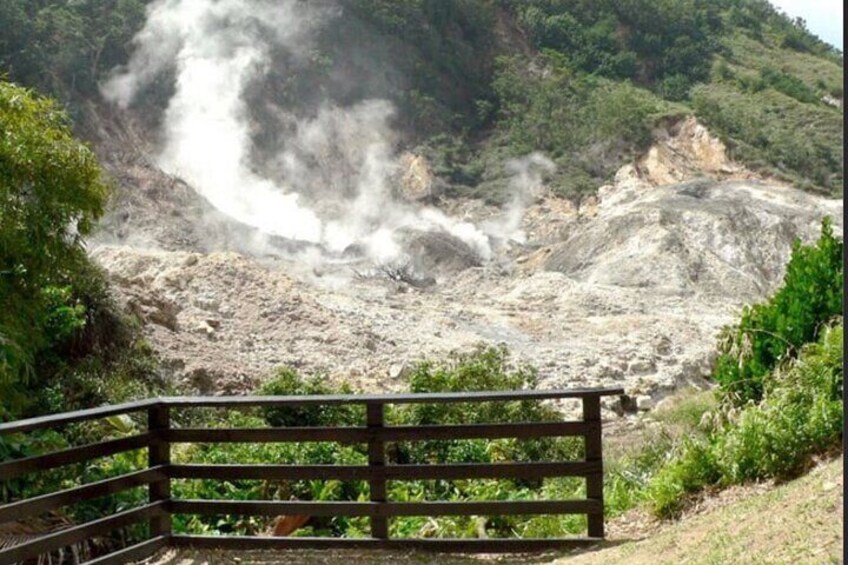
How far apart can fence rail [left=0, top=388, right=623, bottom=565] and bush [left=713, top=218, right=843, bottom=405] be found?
90.8 inches

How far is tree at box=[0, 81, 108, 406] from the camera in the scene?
11461 mm

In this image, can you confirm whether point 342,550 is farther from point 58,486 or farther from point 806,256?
point 806,256

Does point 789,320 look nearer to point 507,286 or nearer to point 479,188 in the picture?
point 507,286

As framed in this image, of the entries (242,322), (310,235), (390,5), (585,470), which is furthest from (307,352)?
(390,5)

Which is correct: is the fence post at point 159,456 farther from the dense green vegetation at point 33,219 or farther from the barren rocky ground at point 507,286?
the barren rocky ground at point 507,286

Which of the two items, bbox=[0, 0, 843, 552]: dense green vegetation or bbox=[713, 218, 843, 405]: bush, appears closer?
bbox=[0, 0, 843, 552]: dense green vegetation

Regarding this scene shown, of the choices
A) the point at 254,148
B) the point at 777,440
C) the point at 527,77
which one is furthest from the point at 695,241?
the point at 777,440

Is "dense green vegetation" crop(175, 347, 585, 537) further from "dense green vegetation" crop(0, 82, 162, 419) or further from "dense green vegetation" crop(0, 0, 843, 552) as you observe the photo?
"dense green vegetation" crop(0, 82, 162, 419)

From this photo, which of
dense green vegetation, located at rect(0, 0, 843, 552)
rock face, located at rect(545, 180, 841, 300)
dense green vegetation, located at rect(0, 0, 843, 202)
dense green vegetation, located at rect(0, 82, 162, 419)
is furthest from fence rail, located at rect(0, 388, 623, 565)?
dense green vegetation, located at rect(0, 0, 843, 202)

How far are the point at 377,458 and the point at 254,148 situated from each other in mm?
34355

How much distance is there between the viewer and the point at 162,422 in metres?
6.67

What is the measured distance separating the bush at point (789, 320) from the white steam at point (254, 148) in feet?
82.9

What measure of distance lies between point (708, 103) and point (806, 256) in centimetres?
3448

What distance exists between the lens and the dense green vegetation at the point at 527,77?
133ft
